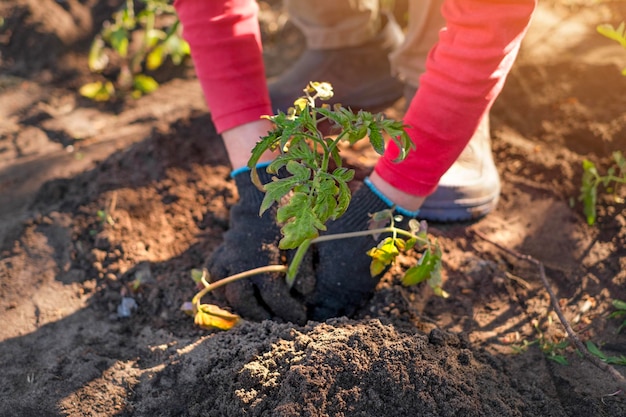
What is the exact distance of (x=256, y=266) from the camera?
171 cm

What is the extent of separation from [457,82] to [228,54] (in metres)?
0.74

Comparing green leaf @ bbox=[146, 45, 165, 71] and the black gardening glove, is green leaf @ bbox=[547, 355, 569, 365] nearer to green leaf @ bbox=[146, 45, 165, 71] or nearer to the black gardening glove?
the black gardening glove

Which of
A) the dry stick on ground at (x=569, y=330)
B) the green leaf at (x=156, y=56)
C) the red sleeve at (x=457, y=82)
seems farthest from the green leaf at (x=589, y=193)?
the green leaf at (x=156, y=56)

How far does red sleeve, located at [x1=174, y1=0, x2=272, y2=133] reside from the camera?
1.81 meters

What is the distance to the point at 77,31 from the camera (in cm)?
361

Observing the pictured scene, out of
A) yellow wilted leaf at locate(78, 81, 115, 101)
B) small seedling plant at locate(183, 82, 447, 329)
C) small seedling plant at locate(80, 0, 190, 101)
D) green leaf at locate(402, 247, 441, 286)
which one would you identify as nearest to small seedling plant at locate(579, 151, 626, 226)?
green leaf at locate(402, 247, 441, 286)

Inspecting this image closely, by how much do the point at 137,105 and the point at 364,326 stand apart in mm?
2226

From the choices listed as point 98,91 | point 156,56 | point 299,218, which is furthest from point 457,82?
point 98,91

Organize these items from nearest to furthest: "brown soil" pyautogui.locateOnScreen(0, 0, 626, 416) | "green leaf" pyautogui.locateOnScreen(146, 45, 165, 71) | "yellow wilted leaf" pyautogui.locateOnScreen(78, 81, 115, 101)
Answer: "brown soil" pyautogui.locateOnScreen(0, 0, 626, 416) < "green leaf" pyautogui.locateOnScreen(146, 45, 165, 71) < "yellow wilted leaf" pyautogui.locateOnScreen(78, 81, 115, 101)

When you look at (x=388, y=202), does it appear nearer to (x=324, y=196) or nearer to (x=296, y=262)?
(x=296, y=262)

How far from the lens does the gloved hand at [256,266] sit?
1706 mm

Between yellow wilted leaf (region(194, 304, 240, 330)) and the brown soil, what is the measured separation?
34 millimetres

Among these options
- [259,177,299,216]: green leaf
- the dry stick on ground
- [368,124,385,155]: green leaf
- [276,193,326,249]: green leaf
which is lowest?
the dry stick on ground

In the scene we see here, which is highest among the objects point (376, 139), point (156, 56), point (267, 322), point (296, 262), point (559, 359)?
point (376, 139)
